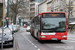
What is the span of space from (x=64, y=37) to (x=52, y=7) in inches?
1684

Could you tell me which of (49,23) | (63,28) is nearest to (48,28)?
(49,23)

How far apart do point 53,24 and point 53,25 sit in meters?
0.09

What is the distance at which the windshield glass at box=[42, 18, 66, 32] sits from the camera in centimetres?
1468

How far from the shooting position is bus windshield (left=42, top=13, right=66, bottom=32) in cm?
1467

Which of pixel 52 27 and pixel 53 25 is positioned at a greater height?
pixel 53 25

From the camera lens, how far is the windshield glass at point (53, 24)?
1468 centimetres

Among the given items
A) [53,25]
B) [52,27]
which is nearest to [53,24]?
[53,25]

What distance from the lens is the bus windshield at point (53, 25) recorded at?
578 inches

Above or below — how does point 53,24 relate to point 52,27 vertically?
above

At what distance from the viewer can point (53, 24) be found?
14.7m

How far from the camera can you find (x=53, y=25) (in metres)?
14.7

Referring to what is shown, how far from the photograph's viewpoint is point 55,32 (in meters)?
14.8

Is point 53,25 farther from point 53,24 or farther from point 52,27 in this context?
point 52,27

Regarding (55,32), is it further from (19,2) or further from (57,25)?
(19,2)
